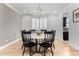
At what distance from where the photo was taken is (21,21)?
8.12 meters

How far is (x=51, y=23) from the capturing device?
8.43 metres

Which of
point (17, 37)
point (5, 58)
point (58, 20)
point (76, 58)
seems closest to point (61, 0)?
point (76, 58)

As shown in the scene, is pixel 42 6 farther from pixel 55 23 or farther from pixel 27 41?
pixel 27 41

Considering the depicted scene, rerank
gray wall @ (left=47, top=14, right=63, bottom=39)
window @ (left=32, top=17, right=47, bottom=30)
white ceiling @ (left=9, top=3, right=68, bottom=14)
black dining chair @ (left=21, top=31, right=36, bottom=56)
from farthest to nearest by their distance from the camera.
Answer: gray wall @ (left=47, top=14, right=63, bottom=39) < window @ (left=32, top=17, right=47, bottom=30) < white ceiling @ (left=9, top=3, right=68, bottom=14) < black dining chair @ (left=21, top=31, right=36, bottom=56)

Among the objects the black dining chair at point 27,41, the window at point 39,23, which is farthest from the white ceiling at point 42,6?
the black dining chair at point 27,41

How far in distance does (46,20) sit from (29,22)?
1128 mm

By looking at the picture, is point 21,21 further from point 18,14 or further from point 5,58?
point 5,58

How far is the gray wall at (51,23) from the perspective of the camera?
8010 mm

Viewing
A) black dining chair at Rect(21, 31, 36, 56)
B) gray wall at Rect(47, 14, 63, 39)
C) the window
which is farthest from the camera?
gray wall at Rect(47, 14, 63, 39)

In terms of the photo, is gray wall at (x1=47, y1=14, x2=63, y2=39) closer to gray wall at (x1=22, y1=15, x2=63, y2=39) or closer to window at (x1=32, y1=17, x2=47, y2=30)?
gray wall at (x1=22, y1=15, x2=63, y2=39)

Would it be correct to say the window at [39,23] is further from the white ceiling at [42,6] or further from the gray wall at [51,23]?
the white ceiling at [42,6]

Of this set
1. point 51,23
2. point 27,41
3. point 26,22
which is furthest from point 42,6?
point 27,41

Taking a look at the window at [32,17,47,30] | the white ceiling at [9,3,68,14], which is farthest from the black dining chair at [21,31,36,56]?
the window at [32,17,47,30]

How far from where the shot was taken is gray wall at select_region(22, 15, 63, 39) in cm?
801
